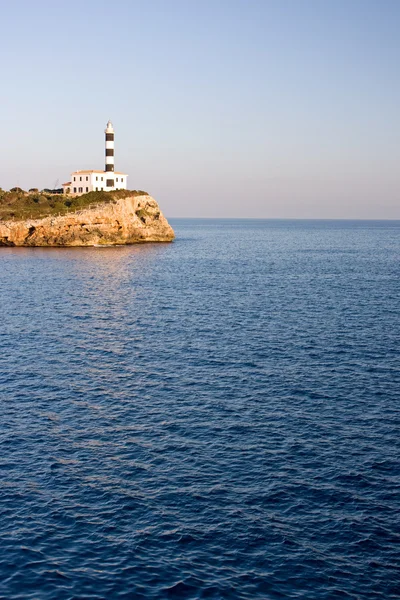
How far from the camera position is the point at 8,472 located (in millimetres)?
31297

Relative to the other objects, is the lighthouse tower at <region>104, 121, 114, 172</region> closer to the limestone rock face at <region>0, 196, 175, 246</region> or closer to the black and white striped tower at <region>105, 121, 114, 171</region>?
the black and white striped tower at <region>105, 121, 114, 171</region>

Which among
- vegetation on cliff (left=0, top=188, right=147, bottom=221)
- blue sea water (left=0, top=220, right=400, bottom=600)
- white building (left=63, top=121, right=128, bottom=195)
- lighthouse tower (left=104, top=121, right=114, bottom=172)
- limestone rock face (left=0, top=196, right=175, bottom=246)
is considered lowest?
blue sea water (left=0, top=220, right=400, bottom=600)

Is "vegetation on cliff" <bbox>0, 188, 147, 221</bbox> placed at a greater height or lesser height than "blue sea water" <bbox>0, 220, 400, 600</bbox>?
greater

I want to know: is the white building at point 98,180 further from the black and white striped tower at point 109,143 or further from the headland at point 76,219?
the headland at point 76,219

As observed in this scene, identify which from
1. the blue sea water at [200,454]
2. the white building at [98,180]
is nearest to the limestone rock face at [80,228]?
the white building at [98,180]

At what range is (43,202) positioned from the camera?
161m

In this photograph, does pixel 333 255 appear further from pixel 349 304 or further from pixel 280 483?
pixel 280 483

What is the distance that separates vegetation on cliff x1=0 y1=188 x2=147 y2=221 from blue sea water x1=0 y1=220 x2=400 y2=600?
80.3 meters

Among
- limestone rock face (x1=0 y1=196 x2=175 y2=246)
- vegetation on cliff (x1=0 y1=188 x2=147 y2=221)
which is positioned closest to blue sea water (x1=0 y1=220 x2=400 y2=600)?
limestone rock face (x1=0 y1=196 x2=175 y2=246)

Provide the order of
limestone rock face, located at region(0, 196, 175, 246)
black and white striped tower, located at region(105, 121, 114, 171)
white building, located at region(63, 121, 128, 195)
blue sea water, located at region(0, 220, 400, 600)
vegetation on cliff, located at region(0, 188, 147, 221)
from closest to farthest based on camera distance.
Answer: blue sea water, located at region(0, 220, 400, 600) → limestone rock face, located at region(0, 196, 175, 246) → vegetation on cliff, located at region(0, 188, 147, 221) → black and white striped tower, located at region(105, 121, 114, 171) → white building, located at region(63, 121, 128, 195)

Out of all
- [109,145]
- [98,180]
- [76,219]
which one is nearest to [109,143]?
[109,145]

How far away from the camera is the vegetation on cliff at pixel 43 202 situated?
148 meters

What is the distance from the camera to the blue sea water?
23.9 metres

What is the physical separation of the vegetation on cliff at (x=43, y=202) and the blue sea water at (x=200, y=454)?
264 ft
